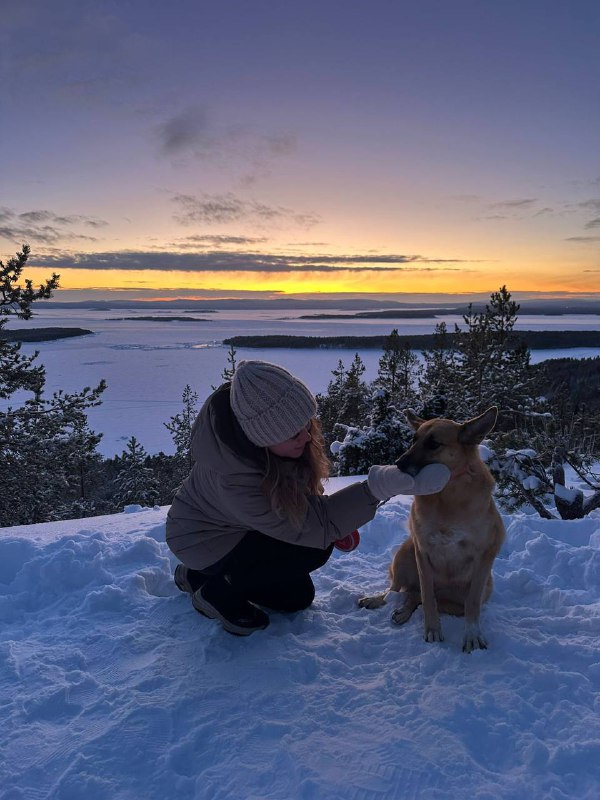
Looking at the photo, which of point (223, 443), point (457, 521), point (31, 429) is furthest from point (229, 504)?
point (31, 429)

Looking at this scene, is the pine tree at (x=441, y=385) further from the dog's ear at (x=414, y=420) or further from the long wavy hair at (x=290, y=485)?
the long wavy hair at (x=290, y=485)

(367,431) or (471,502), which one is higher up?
(471,502)

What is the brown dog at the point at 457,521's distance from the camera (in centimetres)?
312

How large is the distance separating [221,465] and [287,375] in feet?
2.09

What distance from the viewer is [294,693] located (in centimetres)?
274

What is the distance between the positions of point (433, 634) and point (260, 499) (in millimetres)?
1424

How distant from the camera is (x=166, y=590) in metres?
3.97

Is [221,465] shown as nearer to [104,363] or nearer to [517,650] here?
[517,650]

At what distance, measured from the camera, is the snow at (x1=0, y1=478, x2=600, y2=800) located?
2170mm

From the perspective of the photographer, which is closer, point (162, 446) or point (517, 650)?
point (517, 650)

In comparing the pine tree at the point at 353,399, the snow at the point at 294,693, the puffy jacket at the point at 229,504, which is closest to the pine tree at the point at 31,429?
the snow at the point at 294,693

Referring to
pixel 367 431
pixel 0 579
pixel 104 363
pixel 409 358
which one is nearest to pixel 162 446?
pixel 409 358

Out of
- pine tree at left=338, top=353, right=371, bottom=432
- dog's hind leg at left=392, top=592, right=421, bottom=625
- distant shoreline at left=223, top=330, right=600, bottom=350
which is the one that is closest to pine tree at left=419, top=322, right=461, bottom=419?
pine tree at left=338, top=353, right=371, bottom=432

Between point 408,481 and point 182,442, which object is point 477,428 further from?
point 182,442
